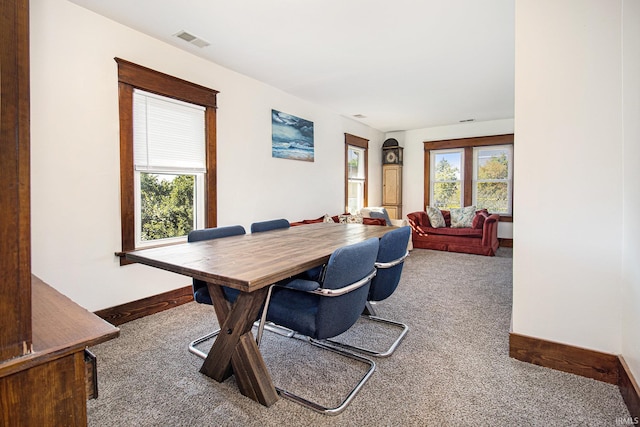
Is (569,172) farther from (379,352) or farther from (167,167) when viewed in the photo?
(167,167)

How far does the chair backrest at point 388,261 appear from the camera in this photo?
2225 mm

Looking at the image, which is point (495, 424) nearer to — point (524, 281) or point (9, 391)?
point (524, 281)

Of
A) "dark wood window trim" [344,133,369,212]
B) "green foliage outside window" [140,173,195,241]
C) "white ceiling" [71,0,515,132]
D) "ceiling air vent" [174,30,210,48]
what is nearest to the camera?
"white ceiling" [71,0,515,132]

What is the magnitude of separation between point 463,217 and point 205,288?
5.43 metres

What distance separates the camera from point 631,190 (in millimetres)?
1675

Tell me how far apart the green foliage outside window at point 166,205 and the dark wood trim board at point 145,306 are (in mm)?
573

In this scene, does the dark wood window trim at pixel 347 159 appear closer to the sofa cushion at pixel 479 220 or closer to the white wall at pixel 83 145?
the sofa cushion at pixel 479 220

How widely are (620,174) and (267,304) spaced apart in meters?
2.07

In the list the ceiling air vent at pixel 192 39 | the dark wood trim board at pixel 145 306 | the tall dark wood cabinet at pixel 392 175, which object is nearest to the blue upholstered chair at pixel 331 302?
the dark wood trim board at pixel 145 306

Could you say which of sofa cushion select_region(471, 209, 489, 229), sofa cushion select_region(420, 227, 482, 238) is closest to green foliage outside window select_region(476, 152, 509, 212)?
sofa cushion select_region(471, 209, 489, 229)

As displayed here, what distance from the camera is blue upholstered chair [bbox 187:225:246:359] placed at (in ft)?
6.94

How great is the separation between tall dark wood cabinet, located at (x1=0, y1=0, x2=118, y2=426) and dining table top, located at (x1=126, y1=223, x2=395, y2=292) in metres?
0.69

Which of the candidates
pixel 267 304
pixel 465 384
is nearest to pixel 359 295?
pixel 267 304

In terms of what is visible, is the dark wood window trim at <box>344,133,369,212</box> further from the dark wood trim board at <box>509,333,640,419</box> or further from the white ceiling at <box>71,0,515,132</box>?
the dark wood trim board at <box>509,333,640,419</box>
